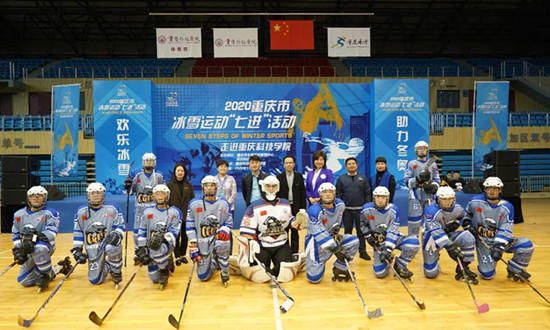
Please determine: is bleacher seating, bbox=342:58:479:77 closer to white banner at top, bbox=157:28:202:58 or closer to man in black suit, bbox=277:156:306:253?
white banner at top, bbox=157:28:202:58

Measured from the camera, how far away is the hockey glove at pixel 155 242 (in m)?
5.53

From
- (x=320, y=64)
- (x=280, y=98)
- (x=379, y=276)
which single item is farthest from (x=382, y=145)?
(x=320, y=64)

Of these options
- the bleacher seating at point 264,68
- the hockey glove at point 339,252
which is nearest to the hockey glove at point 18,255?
the hockey glove at point 339,252

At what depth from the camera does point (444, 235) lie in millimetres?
5766

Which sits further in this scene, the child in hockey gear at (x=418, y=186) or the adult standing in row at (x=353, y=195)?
the child in hockey gear at (x=418, y=186)

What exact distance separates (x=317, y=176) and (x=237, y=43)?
Result: 29.1 feet

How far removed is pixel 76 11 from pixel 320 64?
1236 cm

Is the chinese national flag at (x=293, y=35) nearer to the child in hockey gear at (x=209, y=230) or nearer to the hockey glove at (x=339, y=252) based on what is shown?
the child in hockey gear at (x=209, y=230)

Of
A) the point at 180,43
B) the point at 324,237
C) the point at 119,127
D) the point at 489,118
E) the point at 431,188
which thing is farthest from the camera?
the point at 180,43

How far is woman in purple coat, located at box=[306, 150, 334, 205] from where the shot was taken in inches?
273

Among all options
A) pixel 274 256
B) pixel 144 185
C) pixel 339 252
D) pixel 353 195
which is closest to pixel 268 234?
pixel 274 256

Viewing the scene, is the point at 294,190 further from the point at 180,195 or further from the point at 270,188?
the point at 180,195

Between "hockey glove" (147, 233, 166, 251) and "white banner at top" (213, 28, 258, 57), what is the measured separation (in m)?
9.94

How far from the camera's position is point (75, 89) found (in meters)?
11.6
